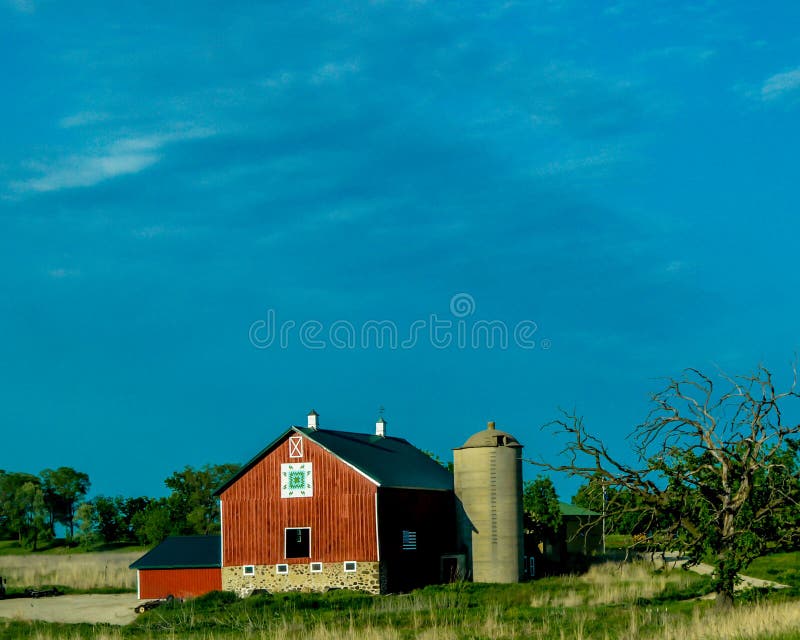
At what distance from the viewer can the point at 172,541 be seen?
49219 mm

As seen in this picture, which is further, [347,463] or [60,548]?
[60,548]

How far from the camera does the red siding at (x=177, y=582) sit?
4575cm

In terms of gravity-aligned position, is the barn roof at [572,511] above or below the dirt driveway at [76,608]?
above

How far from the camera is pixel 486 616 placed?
2814 centimetres

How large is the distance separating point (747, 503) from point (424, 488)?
2268cm

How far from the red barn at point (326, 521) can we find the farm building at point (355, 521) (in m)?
0.05

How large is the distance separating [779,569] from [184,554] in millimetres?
27649

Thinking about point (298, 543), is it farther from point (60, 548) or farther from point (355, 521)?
point (60, 548)

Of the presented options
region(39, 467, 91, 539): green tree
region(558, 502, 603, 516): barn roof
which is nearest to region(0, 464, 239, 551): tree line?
region(39, 467, 91, 539): green tree

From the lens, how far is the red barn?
1745 inches

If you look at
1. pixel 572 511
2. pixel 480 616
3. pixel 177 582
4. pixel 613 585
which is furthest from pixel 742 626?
pixel 572 511

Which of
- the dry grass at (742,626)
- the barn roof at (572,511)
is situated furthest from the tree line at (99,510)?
the dry grass at (742,626)

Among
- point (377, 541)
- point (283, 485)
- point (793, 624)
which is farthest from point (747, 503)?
point (283, 485)

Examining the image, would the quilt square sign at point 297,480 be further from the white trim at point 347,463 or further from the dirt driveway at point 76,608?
the dirt driveway at point 76,608
